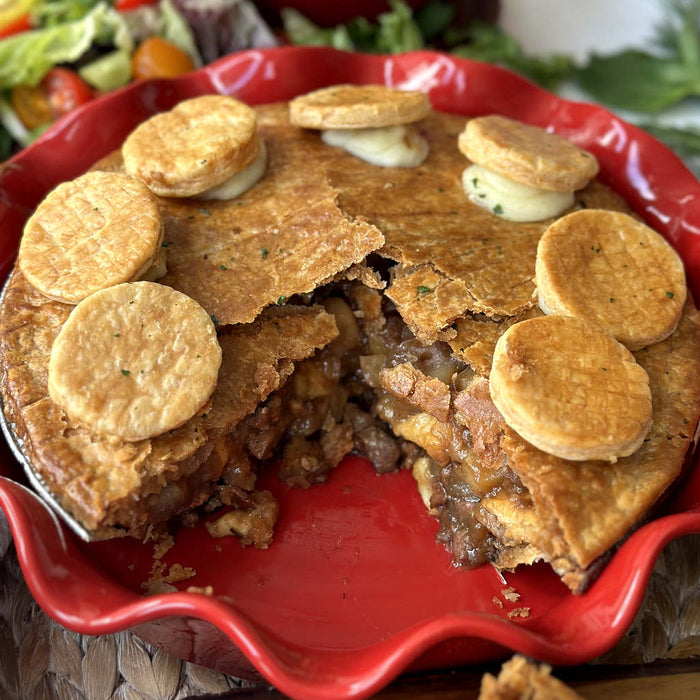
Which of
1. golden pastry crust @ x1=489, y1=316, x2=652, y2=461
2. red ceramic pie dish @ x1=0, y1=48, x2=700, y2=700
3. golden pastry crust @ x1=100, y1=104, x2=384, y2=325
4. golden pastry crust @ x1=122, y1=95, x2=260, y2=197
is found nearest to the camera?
red ceramic pie dish @ x1=0, y1=48, x2=700, y2=700

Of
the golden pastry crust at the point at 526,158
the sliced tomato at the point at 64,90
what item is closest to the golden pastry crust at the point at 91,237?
the golden pastry crust at the point at 526,158

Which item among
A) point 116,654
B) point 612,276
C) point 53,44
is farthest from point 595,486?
point 53,44

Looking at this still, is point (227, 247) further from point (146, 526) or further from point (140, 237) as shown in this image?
point (146, 526)

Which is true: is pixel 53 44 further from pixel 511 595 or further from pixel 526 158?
pixel 511 595

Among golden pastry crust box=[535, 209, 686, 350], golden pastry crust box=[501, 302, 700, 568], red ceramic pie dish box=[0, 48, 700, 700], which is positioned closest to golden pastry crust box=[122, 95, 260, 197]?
red ceramic pie dish box=[0, 48, 700, 700]

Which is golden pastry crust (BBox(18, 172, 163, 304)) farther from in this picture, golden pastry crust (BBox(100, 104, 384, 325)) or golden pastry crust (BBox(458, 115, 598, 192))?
golden pastry crust (BBox(458, 115, 598, 192))

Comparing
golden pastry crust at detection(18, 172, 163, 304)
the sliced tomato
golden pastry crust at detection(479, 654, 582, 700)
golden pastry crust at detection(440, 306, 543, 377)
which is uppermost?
golden pastry crust at detection(18, 172, 163, 304)
